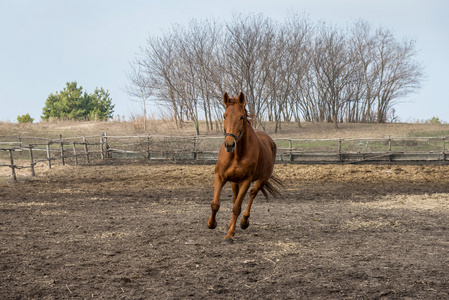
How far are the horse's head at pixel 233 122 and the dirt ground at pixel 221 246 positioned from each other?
1280 millimetres

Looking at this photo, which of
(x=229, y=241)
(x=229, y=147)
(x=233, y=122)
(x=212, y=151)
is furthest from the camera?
(x=212, y=151)

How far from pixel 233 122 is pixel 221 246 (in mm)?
1530

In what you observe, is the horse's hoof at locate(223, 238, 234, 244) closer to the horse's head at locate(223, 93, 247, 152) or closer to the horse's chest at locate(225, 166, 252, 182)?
the horse's chest at locate(225, 166, 252, 182)

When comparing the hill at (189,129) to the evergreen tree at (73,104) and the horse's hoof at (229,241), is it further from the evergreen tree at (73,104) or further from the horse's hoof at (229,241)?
the horse's hoof at (229,241)

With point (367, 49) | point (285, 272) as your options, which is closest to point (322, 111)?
point (367, 49)

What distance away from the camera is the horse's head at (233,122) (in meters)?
5.32

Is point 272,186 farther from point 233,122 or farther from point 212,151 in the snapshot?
point 212,151

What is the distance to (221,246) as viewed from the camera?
18.1 feet

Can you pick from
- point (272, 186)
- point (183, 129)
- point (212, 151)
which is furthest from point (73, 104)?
point (272, 186)

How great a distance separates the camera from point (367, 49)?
1469 inches

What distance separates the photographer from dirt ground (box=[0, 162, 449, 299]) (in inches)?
158

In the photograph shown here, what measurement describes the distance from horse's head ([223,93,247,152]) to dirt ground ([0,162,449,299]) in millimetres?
1280

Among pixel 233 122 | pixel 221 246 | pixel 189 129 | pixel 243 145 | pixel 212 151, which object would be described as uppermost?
pixel 233 122

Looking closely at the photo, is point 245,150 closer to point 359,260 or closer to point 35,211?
point 359,260
